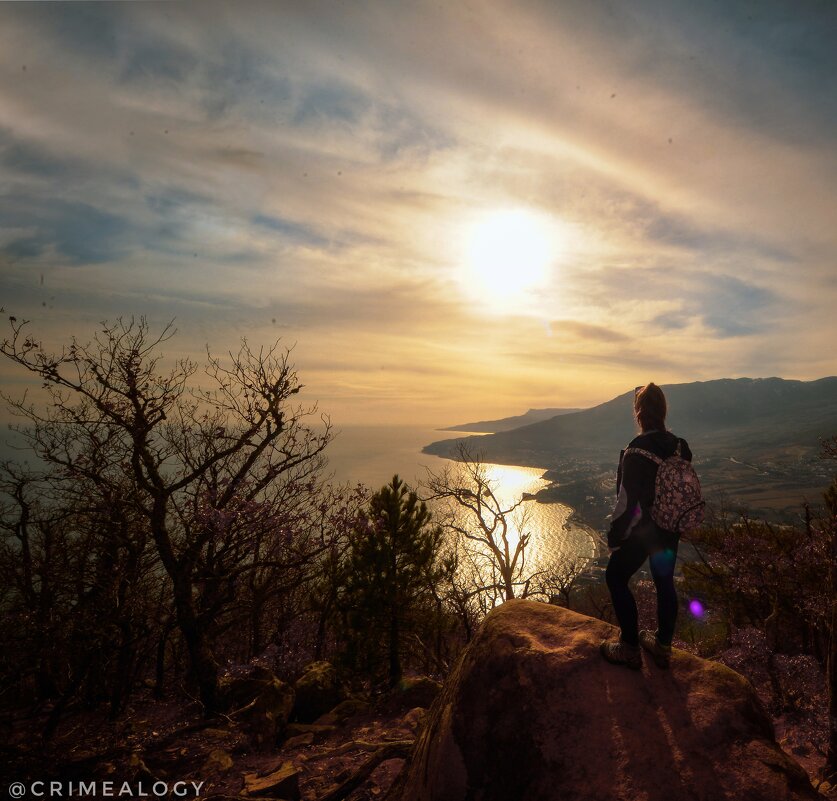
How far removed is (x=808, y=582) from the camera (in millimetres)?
18453

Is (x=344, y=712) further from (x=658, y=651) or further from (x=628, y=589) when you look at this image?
(x=628, y=589)

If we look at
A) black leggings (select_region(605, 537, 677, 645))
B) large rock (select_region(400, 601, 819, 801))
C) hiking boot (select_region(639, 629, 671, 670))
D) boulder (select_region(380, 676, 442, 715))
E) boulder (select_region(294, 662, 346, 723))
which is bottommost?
boulder (select_region(294, 662, 346, 723))

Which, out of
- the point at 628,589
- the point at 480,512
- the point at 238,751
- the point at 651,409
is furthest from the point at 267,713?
the point at 480,512

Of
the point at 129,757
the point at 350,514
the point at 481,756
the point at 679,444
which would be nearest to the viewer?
the point at 481,756

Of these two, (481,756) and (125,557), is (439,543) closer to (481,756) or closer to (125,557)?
(125,557)

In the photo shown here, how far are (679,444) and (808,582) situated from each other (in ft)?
68.4

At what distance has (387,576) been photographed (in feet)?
65.0

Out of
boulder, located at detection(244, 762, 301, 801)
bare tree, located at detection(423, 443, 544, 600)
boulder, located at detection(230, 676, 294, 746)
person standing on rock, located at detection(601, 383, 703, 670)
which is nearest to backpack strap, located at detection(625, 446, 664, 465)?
person standing on rock, located at detection(601, 383, 703, 670)

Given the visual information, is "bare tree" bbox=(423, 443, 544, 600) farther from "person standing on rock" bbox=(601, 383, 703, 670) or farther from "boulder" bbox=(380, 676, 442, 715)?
"person standing on rock" bbox=(601, 383, 703, 670)

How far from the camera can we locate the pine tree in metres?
19.8

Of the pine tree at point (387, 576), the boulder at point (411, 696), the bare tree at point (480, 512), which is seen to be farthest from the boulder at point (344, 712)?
the bare tree at point (480, 512)

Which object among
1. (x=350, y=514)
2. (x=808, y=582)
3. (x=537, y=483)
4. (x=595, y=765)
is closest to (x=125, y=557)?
(x=350, y=514)

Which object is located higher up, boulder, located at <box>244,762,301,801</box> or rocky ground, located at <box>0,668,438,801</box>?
boulder, located at <box>244,762,301,801</box>

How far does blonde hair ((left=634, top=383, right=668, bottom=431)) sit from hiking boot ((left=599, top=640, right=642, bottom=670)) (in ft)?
7.44
